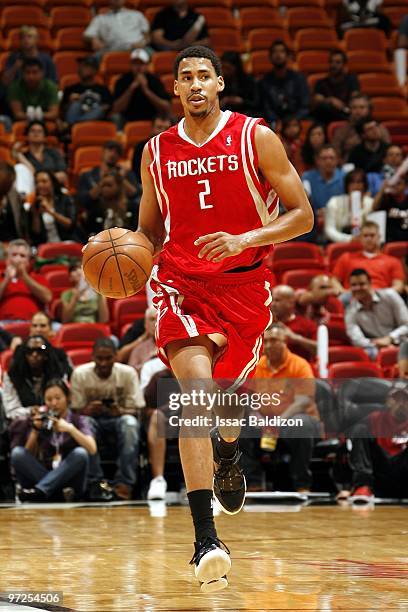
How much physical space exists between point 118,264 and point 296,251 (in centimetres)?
685

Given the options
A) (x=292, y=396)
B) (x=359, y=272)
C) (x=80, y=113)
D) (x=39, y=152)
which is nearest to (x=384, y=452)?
(x=292, y=396)

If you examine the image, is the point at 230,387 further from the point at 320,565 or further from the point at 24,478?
the point at 24,478

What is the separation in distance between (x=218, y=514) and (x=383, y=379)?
6.66 feet

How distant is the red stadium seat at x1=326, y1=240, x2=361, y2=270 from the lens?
1195 cm

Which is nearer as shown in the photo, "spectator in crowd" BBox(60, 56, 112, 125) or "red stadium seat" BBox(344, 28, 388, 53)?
"spectator in crowd" BBox(60, 56, 112, 125)

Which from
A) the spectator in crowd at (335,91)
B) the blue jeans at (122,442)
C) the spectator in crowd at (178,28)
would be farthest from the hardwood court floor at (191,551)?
the spectator in crowd at (178,28)

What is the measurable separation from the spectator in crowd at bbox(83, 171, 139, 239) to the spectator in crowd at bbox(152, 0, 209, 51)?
3927 millimetres

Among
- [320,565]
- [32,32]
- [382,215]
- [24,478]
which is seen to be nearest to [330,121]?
[382,215]

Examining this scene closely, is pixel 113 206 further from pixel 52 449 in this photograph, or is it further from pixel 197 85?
pixel 197 85

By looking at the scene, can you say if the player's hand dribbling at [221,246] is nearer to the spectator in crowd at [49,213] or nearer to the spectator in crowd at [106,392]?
the spectator in crowd at [106,392]

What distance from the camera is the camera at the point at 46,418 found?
8.95 meters

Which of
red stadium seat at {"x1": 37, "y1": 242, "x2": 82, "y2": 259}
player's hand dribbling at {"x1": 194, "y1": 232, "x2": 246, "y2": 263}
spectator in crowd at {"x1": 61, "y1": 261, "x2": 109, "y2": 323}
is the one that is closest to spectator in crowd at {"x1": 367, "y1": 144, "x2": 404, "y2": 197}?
red stadium seat at {"x1": 37, "y1": 242, "x2": 82, "y2": 259}

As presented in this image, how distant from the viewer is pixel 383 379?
31.0ft

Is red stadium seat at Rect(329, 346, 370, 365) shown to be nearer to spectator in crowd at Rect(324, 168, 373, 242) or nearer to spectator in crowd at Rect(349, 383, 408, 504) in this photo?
spectator in crowd at Rect(349, 383, 408, 504)
